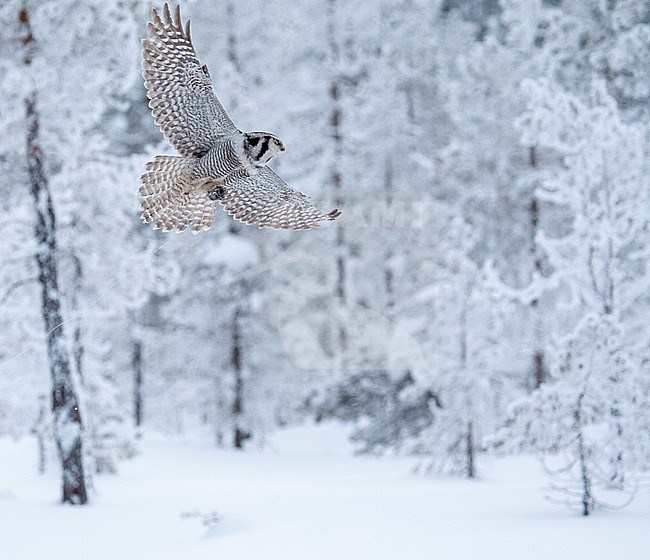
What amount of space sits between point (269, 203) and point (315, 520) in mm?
4082

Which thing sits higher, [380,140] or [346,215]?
[380,140]

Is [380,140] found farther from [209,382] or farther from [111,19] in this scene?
[111,19]

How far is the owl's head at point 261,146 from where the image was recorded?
4035mm

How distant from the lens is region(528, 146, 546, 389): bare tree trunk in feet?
54.3

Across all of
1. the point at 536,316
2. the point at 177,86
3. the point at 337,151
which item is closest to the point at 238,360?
the point at 337,151

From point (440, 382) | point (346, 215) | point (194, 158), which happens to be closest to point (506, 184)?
point (346, 215)

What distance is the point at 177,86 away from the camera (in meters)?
4.44

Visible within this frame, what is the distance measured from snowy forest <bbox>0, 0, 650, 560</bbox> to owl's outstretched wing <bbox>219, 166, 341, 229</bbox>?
0.61 m

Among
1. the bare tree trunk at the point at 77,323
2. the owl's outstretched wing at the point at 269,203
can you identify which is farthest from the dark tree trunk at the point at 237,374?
the owl's outstretched wing at the point at 269,203

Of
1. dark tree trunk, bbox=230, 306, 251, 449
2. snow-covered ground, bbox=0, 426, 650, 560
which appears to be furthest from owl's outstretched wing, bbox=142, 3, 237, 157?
dark tree trunk, bbox=230, 306, 251, 449

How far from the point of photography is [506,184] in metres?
19.2

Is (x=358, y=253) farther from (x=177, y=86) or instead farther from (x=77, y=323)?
(x=177, y=86)

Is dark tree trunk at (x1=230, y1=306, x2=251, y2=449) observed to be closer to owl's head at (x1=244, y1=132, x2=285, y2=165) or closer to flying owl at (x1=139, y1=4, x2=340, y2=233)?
flying owl at (x1=139, y1=4, x2=340, y2=233)

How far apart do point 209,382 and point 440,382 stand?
23.9 feet
